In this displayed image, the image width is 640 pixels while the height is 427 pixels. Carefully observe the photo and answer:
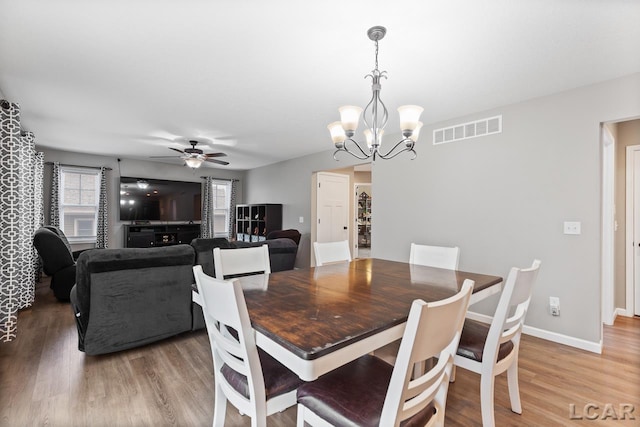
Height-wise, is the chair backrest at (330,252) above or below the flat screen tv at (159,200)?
below

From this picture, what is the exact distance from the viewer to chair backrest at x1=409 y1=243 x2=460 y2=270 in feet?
7.96

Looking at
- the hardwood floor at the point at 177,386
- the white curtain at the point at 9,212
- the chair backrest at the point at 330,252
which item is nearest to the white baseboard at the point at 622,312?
the hardwood floor at the point at 177,386

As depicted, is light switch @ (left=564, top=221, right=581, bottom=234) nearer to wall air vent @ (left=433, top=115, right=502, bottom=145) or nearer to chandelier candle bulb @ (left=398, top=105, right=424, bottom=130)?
wall air vent @ (left=433, top=115, right=502, bottom=145)

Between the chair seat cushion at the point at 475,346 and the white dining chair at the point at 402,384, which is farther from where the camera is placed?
the chair seat cushion at the point at 475,346

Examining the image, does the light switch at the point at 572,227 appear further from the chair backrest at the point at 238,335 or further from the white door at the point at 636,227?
the chair backrest at the point at 238,335

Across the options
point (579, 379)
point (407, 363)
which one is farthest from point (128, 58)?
point (579, 379)

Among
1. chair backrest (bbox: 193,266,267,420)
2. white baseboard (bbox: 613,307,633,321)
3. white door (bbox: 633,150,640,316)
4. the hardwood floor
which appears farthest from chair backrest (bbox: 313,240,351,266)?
white door (bbox: 633,150,640,316)

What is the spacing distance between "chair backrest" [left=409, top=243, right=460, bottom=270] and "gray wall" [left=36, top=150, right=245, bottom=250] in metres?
6.29

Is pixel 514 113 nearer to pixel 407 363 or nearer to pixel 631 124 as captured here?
pixel 631 124

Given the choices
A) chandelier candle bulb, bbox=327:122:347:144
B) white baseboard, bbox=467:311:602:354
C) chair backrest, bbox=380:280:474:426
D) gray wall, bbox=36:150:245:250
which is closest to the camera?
chair backrest, bbox=380:280:474:426

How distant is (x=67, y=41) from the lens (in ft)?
6.68

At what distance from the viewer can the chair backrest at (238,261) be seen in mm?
2012

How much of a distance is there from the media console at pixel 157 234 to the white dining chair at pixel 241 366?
226 inches

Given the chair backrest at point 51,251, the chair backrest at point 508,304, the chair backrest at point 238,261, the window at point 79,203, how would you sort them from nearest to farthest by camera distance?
the chair backrest at point 508,304 → the chair backrest at point 238,261 → the chair backrest at point 51,251 → the window at point 79,203
